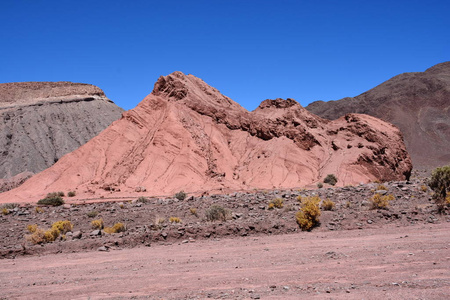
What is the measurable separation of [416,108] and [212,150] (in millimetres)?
79291

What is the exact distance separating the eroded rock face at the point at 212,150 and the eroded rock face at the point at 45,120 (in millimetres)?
33974

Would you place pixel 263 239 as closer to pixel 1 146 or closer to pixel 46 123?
pixel 1 146

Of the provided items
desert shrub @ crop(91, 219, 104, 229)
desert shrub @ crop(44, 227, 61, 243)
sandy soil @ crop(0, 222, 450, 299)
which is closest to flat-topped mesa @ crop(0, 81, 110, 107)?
desert shrub @ crop(91, 219, 104, 229)

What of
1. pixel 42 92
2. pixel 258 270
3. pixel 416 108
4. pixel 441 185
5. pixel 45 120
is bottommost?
pixel 258 270

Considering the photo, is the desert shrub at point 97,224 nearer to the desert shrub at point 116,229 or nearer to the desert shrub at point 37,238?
the desert shrub at point 116,229

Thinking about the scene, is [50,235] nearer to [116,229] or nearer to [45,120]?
[116,229]

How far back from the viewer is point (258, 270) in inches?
321

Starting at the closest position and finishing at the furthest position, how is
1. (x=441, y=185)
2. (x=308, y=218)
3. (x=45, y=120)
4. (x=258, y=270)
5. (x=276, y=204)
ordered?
(x=258, y=270), (x=308, y=218), (x=441, y=185), (x=276, y=204), (x=45, y=120)

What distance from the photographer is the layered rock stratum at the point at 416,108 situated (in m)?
84.1

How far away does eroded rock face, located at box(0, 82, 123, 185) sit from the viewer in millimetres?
64688

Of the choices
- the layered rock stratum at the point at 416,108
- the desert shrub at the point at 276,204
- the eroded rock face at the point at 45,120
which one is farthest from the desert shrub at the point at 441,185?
the layered rock stratum at the point at 416,108

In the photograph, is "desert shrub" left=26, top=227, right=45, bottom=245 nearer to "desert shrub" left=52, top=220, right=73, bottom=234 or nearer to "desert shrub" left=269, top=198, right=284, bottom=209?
"desert shrub" left=52, top=220, right=73, bottom=234

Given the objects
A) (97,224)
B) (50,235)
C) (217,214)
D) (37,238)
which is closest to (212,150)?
(217,214)

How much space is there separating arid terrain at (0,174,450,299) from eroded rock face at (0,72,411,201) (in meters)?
13.5
